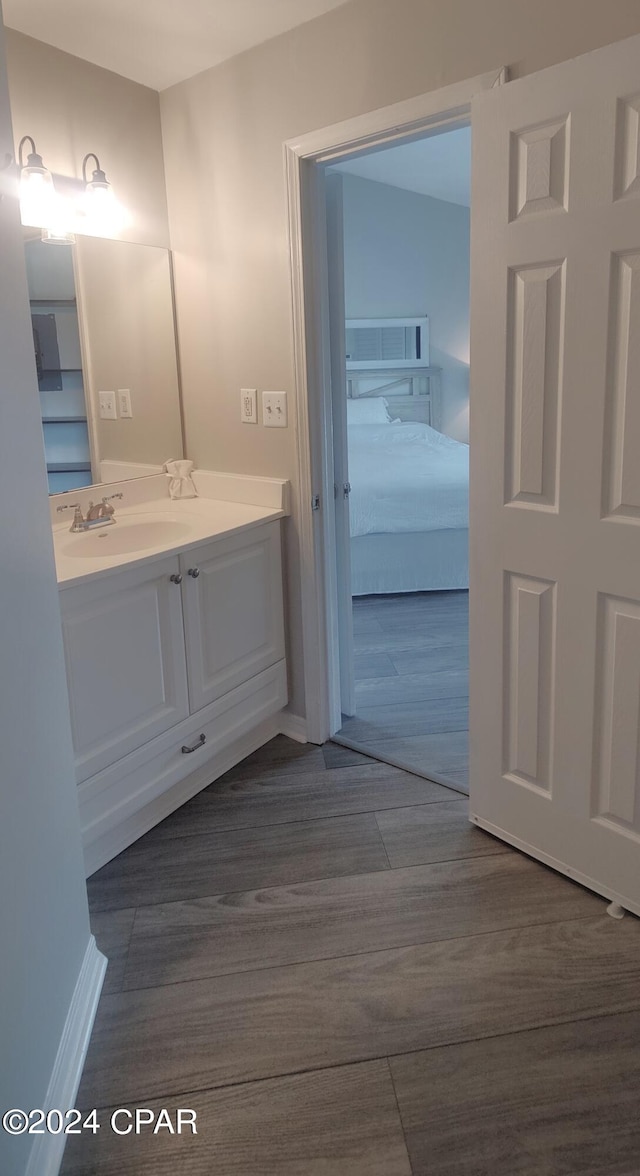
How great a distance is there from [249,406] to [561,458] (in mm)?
1206

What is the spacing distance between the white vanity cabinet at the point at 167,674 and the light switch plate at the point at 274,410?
33cm

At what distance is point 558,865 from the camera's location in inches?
81.8

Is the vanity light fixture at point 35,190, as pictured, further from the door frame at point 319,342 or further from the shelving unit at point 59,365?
the door frame at point 319,342

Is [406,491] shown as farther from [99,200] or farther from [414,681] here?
[99,200]

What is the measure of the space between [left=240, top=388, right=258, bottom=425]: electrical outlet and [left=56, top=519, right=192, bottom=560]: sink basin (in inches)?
17.0

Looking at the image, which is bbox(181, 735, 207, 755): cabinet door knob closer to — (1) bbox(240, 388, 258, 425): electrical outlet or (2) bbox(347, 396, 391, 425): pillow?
(1) bbox(240, 388, 258, 425): electrical outlet

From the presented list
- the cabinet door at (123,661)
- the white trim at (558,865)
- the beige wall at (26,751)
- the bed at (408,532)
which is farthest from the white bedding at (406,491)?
the beige wall at (26,751)

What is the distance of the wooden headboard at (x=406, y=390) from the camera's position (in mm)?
6816

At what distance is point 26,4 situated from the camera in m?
2.09

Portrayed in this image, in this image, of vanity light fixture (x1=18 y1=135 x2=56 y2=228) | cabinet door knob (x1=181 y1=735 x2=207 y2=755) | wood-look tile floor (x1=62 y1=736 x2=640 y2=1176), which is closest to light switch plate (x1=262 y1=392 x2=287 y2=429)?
vanity light fixture (x1=18 y1=135 x2=56 y2=228)

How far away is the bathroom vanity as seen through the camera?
2.03 m

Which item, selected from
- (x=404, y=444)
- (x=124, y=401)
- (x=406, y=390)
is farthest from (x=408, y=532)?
(x=406, y=390)

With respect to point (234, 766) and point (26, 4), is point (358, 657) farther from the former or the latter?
point (26, 4)

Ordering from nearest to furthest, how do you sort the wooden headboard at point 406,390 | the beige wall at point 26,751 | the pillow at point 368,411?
the beige wall at point 26,751 < the pillow at point 368,411 < the wooden headboard at point 406,390
